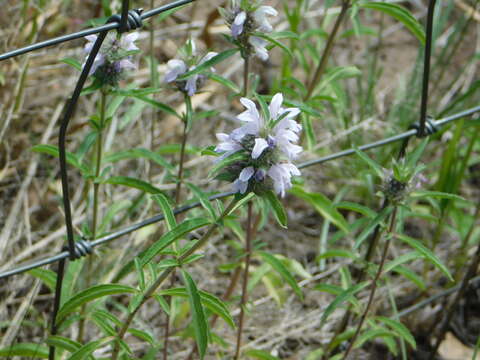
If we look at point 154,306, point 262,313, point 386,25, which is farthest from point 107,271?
point 386,25

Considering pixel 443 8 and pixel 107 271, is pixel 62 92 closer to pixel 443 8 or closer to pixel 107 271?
pixel 107 271

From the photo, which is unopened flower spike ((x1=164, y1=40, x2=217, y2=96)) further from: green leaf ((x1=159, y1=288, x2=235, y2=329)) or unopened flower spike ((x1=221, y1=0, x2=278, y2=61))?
green leaf ((x1=159, y1=288, x2=235, y2=329))

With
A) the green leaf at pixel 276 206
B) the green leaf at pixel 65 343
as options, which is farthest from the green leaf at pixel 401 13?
the green leaf at pixel 65 343

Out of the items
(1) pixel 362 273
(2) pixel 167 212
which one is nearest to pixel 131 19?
(2) pixel 167 212

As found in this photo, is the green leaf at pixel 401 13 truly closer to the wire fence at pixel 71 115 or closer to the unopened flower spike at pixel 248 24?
the wire fence at pixel 71 115

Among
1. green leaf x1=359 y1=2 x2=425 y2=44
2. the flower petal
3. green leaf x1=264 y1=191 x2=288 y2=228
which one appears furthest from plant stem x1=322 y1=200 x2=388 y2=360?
the flower petal
